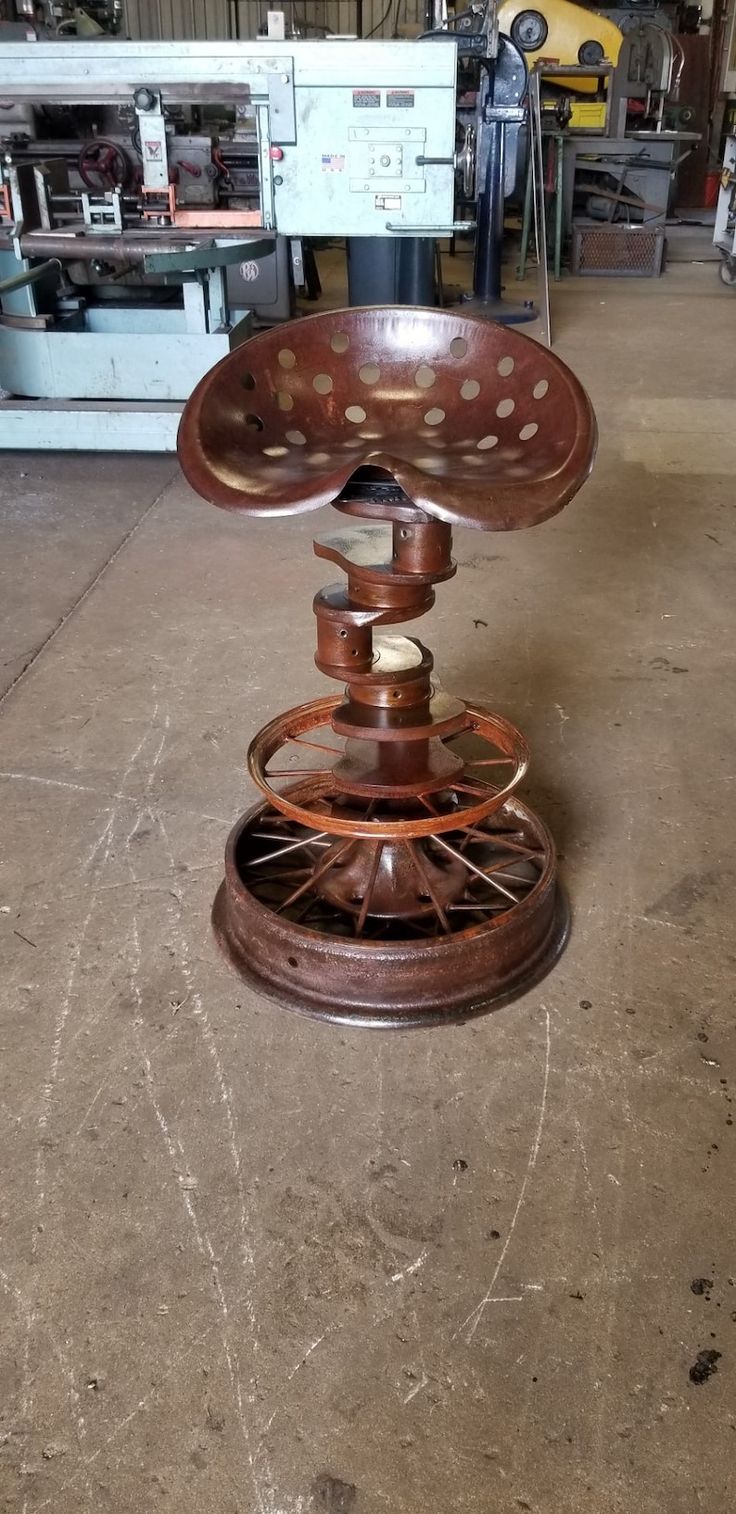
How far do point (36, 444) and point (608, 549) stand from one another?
169 centimetres

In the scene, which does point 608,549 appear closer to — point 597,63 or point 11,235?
point 11,235

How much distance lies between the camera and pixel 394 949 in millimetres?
1313

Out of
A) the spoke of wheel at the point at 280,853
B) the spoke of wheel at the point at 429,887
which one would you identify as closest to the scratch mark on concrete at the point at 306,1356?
the spoke of wheel at the point at 429,887

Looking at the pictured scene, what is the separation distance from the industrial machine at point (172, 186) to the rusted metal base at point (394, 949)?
2.01m

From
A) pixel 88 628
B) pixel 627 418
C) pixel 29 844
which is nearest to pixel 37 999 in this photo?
pixel 29 844

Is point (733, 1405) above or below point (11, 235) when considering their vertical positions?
below

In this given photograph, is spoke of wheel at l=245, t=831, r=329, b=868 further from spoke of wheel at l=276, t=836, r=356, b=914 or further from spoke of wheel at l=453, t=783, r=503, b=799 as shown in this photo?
spoke of wheel at l=453, t=783, r=503, b=799

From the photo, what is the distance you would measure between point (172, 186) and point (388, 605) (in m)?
2.48

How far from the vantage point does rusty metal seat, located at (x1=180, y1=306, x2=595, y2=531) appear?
1.22m

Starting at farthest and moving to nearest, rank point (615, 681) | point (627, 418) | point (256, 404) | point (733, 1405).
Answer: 1. point (627, 418)
2. point (615, 681)
3. point (256, 404)
4. point (733, 1405)

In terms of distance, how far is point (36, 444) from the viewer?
131 inches

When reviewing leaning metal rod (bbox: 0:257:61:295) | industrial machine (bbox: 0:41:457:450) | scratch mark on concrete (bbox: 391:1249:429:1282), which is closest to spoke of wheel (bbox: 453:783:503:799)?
scratch mark on concrete (bbox: 391:1249:429:1282)

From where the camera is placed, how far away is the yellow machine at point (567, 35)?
6801 millimetres

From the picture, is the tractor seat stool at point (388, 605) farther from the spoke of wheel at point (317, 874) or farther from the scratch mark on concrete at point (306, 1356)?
the scratch mark on concrete at point (306, 1356)
